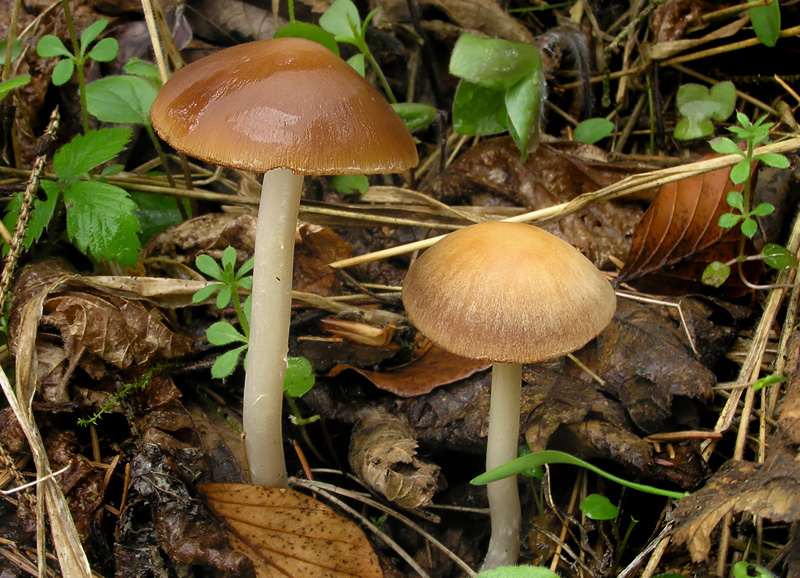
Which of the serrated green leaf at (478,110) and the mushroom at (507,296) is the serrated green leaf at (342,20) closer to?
the serrated green leaf at (478,110)

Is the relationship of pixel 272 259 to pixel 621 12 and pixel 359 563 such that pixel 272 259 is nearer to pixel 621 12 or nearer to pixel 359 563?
pixel 359 563

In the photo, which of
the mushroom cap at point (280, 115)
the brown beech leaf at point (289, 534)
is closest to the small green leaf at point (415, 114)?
the mushroom cap at point (280, 115)

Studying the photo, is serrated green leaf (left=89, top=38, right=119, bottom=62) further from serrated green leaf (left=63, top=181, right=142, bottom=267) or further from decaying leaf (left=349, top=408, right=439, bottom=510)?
decaying leaf (left=349, top=408, right=439, bottom=510)

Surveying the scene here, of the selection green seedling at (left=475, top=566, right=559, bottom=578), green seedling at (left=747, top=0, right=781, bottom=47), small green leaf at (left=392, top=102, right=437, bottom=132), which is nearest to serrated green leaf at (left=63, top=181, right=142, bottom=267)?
small green leaf at (left=392, top=102, right=437, bottom=132)

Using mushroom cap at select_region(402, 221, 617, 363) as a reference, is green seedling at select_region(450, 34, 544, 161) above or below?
above

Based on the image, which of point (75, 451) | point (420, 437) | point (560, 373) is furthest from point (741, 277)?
point (75, 451)

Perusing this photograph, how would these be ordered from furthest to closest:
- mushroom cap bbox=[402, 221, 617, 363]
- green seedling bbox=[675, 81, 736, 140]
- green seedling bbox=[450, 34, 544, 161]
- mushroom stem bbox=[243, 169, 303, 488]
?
1. green seedling bbox=[675, 81, 736, 140]
2. green seedling bbox=[450, 34, 544, 161]
3. mushroom stem bbox=[243, 169, 303, 488]
4. mushroom cap bbox=[402, 221, 617, 363]

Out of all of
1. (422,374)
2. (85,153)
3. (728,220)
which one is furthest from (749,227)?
(85,153)

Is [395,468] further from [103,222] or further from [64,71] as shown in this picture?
[64,71]
